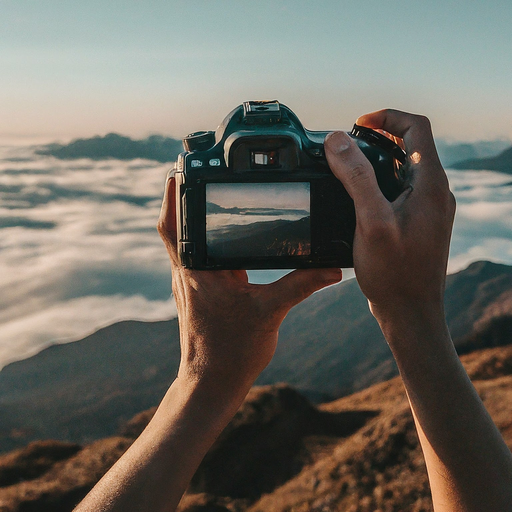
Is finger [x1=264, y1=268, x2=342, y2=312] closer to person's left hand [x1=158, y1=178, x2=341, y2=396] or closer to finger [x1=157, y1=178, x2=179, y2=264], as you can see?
person's left hand [x1=158, y1=178, x2=341, y2=396]

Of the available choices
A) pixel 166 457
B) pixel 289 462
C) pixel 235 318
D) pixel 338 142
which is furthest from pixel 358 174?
pixel 289 462

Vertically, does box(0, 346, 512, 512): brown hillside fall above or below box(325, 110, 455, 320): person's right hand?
below

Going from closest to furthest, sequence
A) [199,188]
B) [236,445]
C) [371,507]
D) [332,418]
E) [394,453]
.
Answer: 1. [199,188]
2. [371,507]
3. [394,453]
4. [236,445]
5. [332,418]

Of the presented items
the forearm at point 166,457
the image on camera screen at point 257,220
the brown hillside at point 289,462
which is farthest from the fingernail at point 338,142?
the brown hillside at point 289,462

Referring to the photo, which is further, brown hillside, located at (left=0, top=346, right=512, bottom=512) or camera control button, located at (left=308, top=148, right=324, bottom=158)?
brown hillside, located at (left=0, top=346, right=512, bottom=512)

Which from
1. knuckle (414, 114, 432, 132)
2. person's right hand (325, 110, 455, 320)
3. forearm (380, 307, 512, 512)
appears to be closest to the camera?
forearm (380, 307, 512, 512)

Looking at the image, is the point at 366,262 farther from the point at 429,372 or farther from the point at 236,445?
the point at 236,445

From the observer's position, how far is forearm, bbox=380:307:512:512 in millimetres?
734

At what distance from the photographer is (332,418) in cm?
301

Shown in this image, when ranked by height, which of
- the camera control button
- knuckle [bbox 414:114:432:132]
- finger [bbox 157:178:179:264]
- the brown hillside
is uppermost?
knuckle [bbox 414:114:432:132]

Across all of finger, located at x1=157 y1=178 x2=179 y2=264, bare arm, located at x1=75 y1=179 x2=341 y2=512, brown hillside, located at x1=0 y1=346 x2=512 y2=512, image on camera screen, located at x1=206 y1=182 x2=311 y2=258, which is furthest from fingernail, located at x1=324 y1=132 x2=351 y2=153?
brown hillside, located at x1=0 y1=346 x2=512 y2=512

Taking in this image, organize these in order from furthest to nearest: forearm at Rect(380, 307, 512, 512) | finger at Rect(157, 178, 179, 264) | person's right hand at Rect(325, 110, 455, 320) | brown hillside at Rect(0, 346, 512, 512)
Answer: brown hillside at Rect(0, 346, 512, 512), finger at Rect(157, 178, 179, 264), person's right hand at Rect(325, 110, 455, 320), forearm at Rect(380, 307, 512, 512)

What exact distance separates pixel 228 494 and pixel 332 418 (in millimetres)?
818

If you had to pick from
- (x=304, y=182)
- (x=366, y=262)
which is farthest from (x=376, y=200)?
(x=304, y=182)
